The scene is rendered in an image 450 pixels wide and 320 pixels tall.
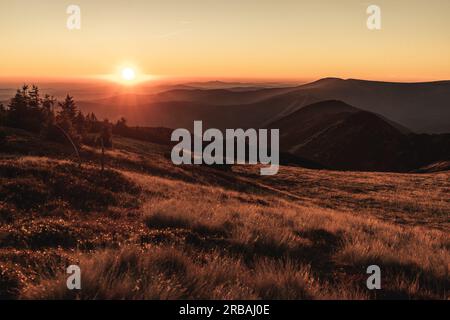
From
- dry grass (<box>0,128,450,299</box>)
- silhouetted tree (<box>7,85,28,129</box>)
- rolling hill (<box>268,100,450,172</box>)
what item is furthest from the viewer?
rolling hill (<box>268,100,450,172</box>)

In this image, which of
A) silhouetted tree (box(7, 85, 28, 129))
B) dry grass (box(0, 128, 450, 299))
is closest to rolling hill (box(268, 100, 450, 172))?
silhouetted tree (box(7, 85, 28, 129))

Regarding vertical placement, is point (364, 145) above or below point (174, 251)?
below

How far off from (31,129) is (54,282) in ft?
141

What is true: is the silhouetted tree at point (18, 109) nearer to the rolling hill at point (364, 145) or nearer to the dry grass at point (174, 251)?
the dry grass at point (174, 251)

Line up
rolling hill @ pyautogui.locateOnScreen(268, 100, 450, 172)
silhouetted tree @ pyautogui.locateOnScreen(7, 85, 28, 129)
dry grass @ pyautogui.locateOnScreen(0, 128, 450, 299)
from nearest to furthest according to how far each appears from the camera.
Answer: dry grass @ pyautogui.locateOnScreen(0, 128, 450, 299), silhouetted tree @ pyautogui.locateOnScreen(7, 85, 28, 129), rolling hill @ pyautogui.locateOnScreen(268, 100, 450, 172)

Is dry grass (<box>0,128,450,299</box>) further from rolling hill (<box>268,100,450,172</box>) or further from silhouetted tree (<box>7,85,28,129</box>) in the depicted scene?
rolling hill (<box>268,100,450,172</box>)

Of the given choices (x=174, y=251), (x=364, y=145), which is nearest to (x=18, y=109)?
(x=174, y=251)

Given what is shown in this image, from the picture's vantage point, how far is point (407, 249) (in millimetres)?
9914

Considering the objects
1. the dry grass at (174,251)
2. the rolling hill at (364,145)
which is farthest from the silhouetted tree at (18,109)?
the rolling hill at (364,145)

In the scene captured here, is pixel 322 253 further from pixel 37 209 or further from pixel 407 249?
pixel 37 209

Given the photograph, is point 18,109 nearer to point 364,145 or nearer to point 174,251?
point 174,251

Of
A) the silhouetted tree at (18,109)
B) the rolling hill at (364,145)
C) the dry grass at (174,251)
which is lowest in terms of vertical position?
the rolling hill at (364,145)

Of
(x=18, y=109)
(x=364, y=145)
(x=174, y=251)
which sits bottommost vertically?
(x=364, y=145)

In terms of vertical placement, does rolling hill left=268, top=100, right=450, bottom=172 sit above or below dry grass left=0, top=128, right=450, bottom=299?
below
